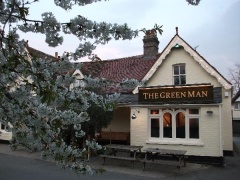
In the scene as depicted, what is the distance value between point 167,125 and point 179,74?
A: 318 centimetres

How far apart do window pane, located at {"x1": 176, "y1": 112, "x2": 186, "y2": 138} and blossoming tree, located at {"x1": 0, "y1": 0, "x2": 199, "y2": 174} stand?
39.7ft

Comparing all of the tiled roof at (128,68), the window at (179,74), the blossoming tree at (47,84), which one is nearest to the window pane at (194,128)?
the window at (179,74)

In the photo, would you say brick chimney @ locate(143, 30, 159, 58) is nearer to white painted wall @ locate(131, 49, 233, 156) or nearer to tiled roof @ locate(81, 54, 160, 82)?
tiled roof @ locate(81, 54, 160, 82)

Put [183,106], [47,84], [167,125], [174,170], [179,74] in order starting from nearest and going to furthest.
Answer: [47,84] < [174,170] < [183,106] < [167,125] < [179,74]

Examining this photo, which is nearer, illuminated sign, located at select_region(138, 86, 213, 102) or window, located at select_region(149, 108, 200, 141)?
illuminated sign, located at select_region(138, 86, 213, 102)

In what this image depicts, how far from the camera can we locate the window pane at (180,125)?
50.2ft

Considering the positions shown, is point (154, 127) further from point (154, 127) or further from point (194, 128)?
point (194, 128)

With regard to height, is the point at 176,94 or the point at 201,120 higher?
the point at 176,94

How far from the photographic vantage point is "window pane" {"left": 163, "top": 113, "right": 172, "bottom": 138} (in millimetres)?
15670

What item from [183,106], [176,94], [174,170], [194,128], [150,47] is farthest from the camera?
[150,47]

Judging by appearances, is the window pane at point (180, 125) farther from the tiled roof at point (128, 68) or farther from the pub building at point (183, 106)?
the tiled roof at point (128, 68)

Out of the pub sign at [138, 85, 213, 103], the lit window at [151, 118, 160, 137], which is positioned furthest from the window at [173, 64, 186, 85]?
the lit window at [151, 118, 160, 137]

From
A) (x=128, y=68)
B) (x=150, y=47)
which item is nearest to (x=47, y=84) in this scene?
(x=128, y=68)

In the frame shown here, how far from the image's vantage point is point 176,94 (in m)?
15.4
